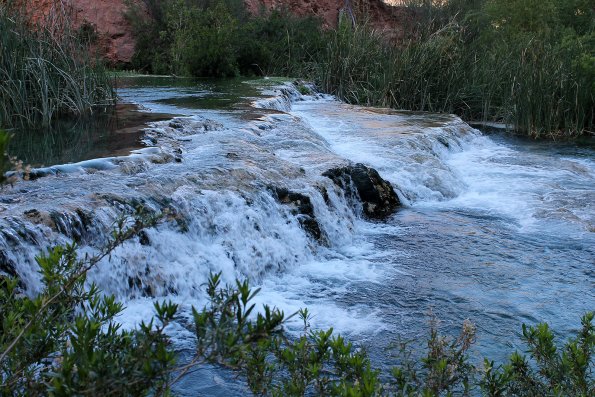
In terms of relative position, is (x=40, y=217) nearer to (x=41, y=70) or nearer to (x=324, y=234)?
(x=324, y=234)

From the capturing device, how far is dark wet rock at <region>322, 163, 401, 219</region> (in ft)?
23.8

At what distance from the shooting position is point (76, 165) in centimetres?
582

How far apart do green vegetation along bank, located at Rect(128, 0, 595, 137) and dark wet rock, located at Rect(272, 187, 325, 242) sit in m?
7.08

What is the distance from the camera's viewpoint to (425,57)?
1314 cm

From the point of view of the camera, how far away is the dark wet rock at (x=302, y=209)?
6180 millimetres

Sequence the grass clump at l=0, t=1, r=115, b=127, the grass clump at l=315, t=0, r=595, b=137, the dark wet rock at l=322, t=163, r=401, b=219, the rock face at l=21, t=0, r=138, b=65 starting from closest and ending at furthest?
the dark wet rock at l=322, t=163, r=401, b=219
the grass clump at l=0, t=1, r=115, b=127
the grass clump at l=315, t=0, r=595, b=137
the rock face at l=21, t=0, r=138, b=65

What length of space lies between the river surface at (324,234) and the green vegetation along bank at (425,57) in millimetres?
2999

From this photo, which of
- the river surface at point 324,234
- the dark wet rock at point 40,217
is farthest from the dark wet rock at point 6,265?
the dark wet rock at point 40,217

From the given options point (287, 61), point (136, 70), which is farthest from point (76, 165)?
point (136, 70)

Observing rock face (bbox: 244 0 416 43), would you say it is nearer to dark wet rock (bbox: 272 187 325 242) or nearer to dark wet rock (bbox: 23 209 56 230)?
dark wet rock (bbox: 272 187 325 242)

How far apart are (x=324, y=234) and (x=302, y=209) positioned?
1.00 feet

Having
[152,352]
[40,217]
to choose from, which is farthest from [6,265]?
[152,352]

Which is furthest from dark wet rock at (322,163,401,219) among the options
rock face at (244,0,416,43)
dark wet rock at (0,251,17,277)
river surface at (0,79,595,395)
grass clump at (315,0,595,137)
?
rock face at (244,0,416,43)

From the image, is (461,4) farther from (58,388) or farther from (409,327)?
(58,388)
